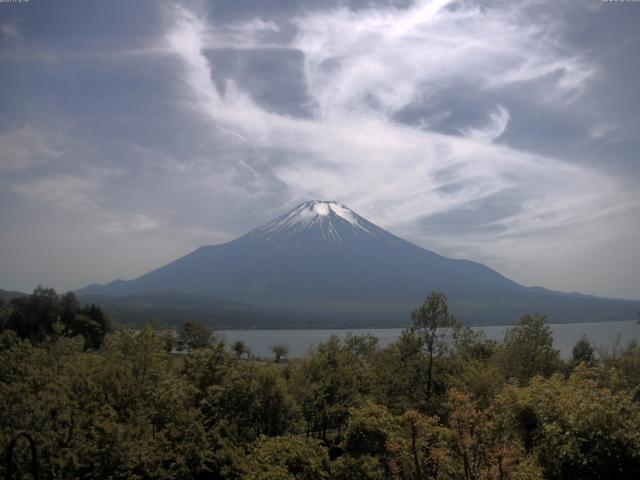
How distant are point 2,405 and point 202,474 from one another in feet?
31.1

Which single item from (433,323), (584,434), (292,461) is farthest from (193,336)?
(584,434)

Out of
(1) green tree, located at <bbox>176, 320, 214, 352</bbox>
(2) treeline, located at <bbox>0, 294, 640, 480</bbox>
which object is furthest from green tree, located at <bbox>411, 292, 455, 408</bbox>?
(1) green tree, located at <bbox>176, 320, 214, 352</bbox>

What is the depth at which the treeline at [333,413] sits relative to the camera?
1287cm

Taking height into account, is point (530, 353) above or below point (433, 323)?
below

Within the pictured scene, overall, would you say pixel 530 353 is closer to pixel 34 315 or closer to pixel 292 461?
pixel 292 461

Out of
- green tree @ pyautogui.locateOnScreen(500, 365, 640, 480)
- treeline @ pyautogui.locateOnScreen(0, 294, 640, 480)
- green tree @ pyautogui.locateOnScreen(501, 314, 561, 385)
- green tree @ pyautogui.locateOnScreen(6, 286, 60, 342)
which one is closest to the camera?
green tree @ pyautogui.locateOnScreen(500, 365, 640, 480)

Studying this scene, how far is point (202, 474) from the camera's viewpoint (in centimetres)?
2338

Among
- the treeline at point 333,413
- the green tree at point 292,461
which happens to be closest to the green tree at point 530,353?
the treeline at point 333,413

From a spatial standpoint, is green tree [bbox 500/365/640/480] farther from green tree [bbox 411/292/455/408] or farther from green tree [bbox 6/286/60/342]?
green tree [bbox 6/286/60/342]

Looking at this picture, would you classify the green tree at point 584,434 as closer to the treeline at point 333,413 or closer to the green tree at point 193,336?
the treeline at point 333,413

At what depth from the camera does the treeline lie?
12.9 m

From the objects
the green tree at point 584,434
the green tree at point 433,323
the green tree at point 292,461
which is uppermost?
the green tree at point 433,323

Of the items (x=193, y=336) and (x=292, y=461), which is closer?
(x=292, y=461)

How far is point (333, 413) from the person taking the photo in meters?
25.4
